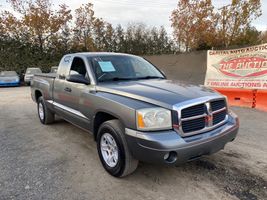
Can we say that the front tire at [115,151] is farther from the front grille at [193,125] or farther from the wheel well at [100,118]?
the front grille at [193,125]

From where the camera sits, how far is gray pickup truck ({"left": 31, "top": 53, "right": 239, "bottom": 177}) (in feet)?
9.07

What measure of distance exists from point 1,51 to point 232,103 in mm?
22903

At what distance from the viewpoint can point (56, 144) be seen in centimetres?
473

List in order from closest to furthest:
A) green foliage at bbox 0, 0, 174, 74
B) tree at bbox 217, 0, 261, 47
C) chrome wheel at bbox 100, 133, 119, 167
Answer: chrome wheel at bbox 100, 133, 119, 167, tree at bbox 217, 0, 261, 47, green foliage at bbox 0, 0, 174, 74

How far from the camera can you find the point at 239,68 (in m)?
8.12

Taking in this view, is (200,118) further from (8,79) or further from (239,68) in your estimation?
(8,79)

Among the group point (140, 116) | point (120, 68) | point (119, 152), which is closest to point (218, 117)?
point (140, 116)

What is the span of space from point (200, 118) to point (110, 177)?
60.3 inches

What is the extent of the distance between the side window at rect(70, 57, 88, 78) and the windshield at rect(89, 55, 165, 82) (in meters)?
0.21

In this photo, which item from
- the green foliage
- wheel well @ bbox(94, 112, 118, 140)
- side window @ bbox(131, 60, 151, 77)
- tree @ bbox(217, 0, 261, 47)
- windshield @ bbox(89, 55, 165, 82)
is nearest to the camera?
wheel well @ bbox(94, 112, 118, 140)

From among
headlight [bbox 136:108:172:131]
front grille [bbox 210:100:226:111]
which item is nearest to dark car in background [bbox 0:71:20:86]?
headlight [bbox 136:108:172:131]

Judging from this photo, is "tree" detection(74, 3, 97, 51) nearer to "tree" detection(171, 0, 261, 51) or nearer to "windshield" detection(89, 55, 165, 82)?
"tree" detection(171, 0, 261, 51)

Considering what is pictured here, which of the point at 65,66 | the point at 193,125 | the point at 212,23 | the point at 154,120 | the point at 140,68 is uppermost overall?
the point at 212,23

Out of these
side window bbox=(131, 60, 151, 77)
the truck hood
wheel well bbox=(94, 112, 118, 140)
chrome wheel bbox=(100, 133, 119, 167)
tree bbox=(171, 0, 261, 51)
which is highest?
tree bbox=(171, 0, 261, 51)
